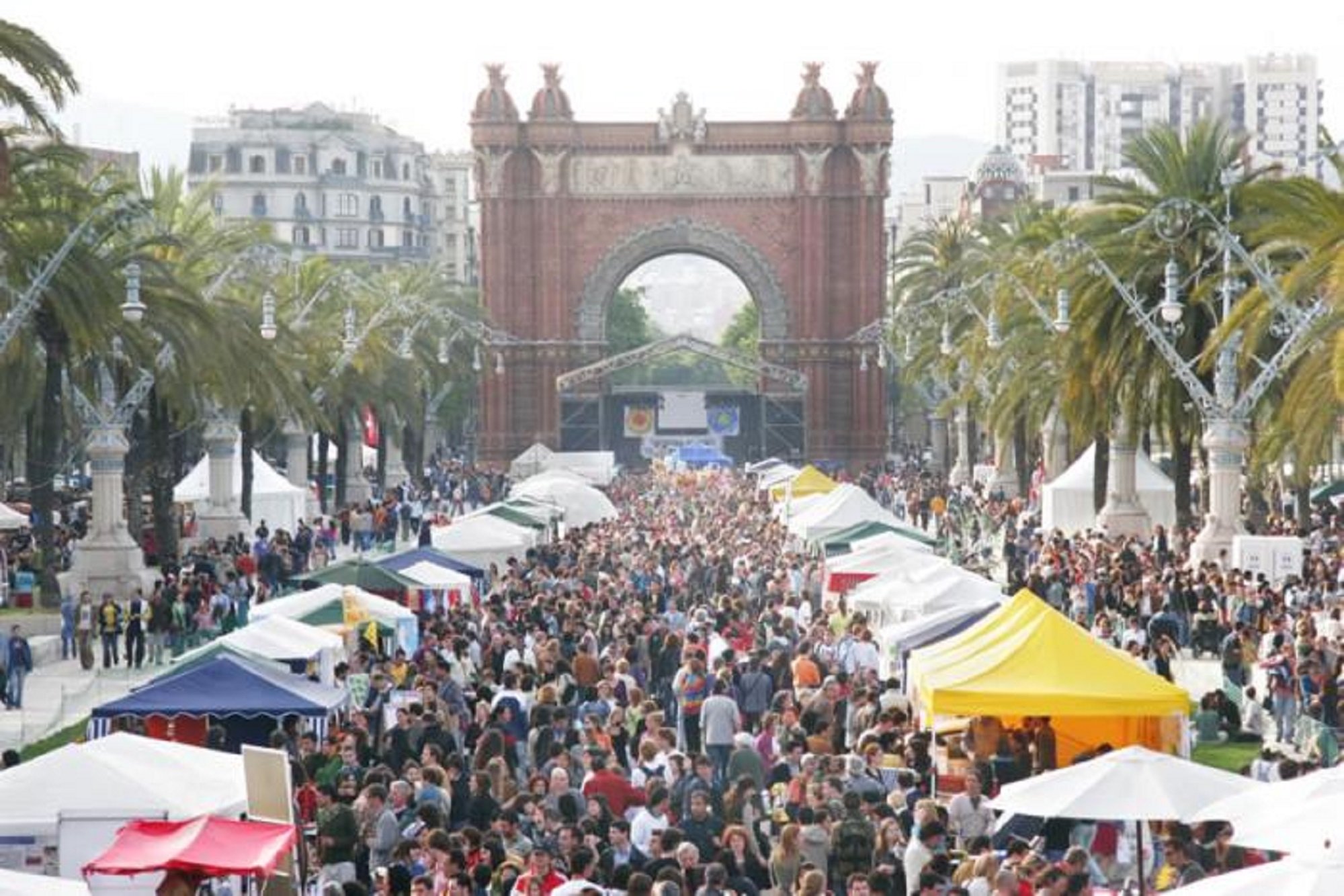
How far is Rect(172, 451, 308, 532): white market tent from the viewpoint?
206 ft

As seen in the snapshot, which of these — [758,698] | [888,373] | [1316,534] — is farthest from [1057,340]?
[888,373]

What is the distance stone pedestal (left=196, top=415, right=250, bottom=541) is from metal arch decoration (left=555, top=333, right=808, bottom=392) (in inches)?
1537

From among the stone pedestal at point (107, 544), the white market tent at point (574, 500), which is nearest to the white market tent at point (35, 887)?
the stone pedestal at point (107, 544)

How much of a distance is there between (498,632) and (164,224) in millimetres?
32677

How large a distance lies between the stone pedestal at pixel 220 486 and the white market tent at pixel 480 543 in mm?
13543

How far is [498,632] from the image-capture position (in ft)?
104

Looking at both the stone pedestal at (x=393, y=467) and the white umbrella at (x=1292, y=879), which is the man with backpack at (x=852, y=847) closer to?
the white umbrella at (x=1292, y=879)

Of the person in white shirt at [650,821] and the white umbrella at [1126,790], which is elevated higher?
the white umbrella at [1126,790]

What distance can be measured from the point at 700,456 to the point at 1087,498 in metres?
44.8

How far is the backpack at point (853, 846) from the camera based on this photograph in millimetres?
18219

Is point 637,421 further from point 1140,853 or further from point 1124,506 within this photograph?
point 1140,853

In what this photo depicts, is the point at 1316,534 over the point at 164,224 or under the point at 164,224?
under

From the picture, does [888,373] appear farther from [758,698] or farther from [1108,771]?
[1108,771]

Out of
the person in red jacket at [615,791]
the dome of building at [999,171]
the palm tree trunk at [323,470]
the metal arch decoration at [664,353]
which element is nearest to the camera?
the person in red jacket at [615,791]
